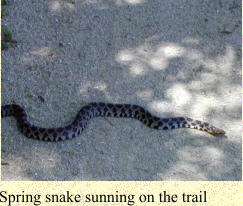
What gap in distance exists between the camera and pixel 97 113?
9.44 metres

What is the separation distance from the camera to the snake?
8664 millimetres

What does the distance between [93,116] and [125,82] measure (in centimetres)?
126

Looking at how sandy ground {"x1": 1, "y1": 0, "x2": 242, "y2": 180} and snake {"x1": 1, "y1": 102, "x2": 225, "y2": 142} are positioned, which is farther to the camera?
snake {"x1": 1, "y1": 102, "x2": 225, "y2": 142}

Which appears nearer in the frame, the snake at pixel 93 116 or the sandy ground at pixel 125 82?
the sandy ground at pixel 125 82

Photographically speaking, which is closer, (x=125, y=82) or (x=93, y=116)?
(x=93, y=116)

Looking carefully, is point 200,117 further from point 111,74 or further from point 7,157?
point 7,157

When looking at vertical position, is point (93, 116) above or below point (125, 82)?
below

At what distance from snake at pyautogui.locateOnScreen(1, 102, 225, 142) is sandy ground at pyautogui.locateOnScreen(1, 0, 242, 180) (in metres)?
0.13

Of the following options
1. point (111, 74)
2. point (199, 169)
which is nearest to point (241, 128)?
point (199, 169)

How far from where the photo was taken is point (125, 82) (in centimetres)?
1027

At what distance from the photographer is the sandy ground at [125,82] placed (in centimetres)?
820

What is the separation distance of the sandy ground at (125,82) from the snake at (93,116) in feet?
0.44

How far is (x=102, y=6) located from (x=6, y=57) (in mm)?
2998

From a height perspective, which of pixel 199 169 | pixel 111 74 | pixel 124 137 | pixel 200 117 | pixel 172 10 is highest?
pixel 172 10
